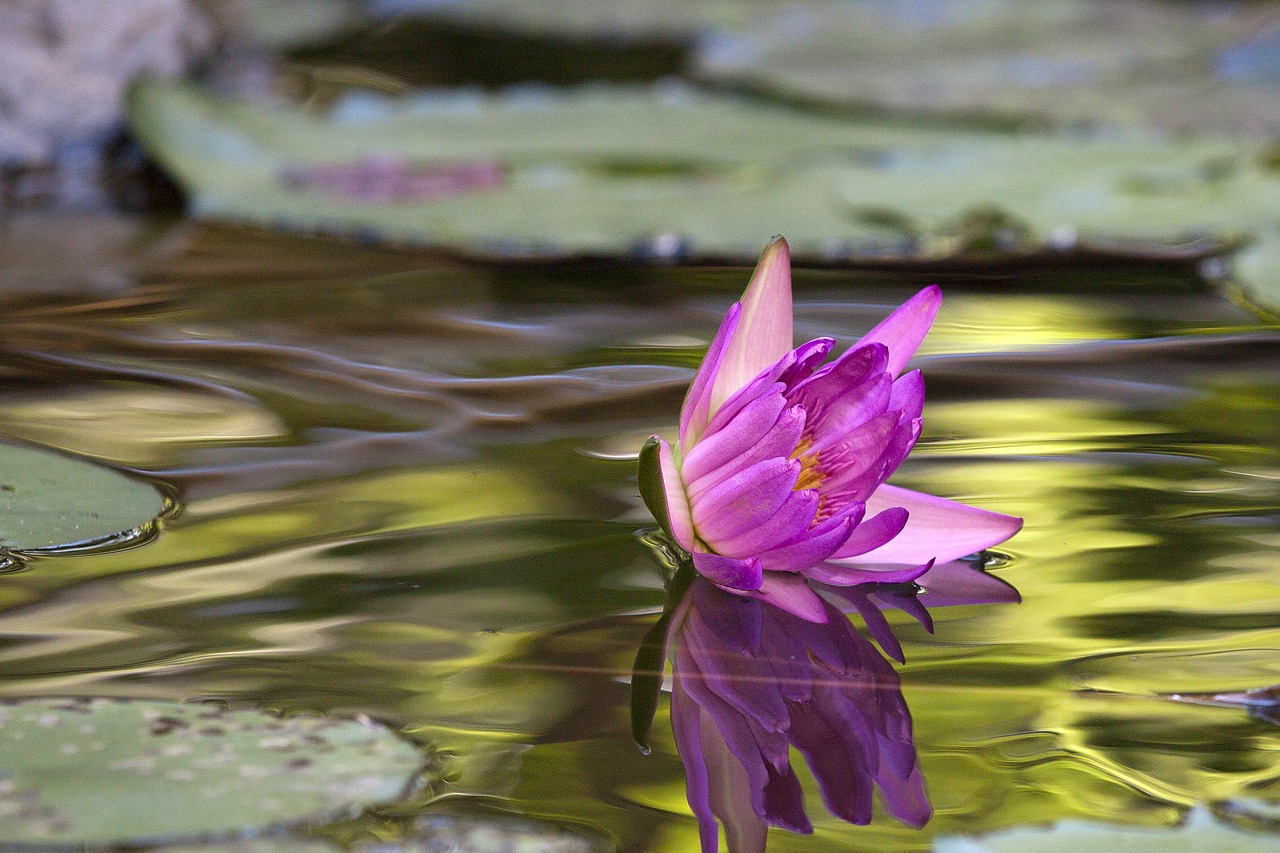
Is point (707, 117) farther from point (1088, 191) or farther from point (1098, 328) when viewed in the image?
point (1098, 328)

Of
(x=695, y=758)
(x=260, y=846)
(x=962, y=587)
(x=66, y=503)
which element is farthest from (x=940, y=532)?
(x=66, y=503)

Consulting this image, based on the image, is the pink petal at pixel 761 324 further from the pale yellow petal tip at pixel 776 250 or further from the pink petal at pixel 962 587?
the pink petal at pixel 962 587

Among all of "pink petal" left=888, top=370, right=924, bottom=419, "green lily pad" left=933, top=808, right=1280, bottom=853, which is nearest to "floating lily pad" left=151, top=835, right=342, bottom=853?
"green lily pad" left=933, top=808, right=1280, bottom=853

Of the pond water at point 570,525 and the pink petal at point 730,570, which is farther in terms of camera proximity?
the pink petal at point 730,570

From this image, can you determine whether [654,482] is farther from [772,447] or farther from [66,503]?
[66,503]

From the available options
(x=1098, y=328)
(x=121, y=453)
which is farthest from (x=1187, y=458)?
(x=121, y=453)

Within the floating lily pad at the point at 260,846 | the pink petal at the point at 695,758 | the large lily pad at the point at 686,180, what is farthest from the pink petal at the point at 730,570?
the large lily pad at the point at 686,180
